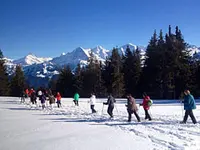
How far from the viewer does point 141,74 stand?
6084 cm

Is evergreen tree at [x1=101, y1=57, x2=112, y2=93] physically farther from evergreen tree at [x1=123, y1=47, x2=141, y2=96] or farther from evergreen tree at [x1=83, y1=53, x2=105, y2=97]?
evergreen tree at [x1=123, y1=47, x2=141, y2=96]

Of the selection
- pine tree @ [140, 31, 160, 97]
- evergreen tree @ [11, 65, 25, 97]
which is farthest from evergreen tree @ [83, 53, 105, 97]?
evergreen tree @ [11, 65, 25, 97]

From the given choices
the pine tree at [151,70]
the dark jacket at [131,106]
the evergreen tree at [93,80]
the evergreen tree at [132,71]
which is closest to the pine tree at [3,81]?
the evergreen tree at [93,80]

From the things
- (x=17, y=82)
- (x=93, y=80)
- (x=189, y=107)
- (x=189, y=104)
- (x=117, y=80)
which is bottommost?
(x=189, y=107)

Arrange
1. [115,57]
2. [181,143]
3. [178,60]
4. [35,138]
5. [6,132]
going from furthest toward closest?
[115,57], [178,60], [6,132], [35,138], [181,143]

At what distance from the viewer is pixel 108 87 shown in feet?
209

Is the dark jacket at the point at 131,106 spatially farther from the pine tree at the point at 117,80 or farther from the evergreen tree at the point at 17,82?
the evergreen tree at the point at 17,82

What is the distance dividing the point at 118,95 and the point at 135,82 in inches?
199

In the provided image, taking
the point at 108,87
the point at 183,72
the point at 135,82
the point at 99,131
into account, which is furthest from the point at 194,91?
the point at 99,131

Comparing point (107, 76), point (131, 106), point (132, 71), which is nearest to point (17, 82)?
point (107, 76)

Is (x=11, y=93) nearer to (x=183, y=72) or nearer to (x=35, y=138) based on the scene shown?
(x=183, y=72)

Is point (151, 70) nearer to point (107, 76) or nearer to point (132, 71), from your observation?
point (132, 71)

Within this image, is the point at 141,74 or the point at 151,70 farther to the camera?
the point at 141,74

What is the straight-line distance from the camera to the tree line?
53.9m
